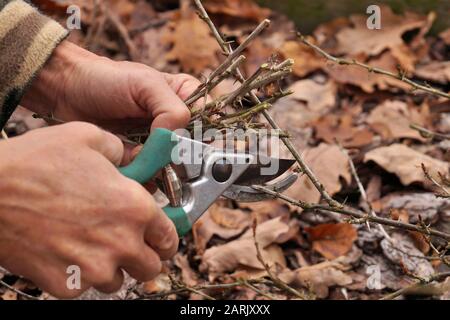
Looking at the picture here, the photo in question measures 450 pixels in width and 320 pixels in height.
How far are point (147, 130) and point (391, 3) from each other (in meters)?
2.51

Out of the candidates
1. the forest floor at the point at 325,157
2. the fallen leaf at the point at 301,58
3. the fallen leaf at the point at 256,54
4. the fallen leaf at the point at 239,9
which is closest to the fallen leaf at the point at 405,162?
the forest floor at the point at 325,157

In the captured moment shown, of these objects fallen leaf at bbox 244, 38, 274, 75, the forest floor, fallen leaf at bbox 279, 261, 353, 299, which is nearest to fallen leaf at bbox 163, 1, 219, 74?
the forest floor

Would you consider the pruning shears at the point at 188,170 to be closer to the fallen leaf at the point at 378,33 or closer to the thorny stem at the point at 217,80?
the thorny stem at the point at 217,80

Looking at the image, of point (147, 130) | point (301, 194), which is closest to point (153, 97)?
point (147, 130)

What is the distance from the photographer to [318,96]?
3.94 meters

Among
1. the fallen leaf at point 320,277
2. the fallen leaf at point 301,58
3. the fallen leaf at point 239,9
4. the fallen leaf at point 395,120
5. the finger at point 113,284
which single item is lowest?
the finger at point 113,284

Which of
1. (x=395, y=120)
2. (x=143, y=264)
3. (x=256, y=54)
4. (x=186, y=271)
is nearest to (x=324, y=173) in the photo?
(x=395, y=120)

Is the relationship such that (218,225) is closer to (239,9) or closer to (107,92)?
(107,92)

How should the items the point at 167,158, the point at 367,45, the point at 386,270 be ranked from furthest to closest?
1. the point at 367,45
2. the point at 386,270
3. the point at 167,158

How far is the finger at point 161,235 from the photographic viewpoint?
1699mm

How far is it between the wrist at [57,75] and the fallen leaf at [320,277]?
42.7 inches

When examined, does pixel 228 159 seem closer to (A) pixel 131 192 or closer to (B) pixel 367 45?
(A) pixel 131 192
